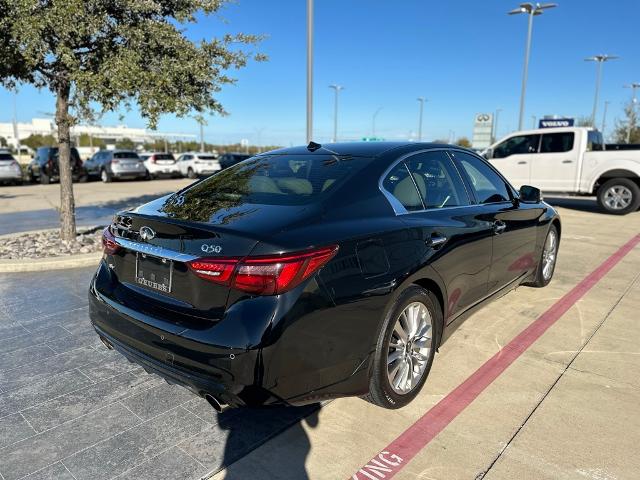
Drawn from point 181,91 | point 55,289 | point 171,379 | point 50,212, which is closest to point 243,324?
point 171,379

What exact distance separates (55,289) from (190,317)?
377cm

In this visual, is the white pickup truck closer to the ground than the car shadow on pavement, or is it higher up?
higher up

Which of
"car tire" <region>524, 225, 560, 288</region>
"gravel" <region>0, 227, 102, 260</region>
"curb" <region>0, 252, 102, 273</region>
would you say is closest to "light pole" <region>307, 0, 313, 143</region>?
"gravel" <region>0, 227, 102, 260</region>

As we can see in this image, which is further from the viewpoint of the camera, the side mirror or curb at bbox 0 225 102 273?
curb at bbox 0 225 102 273

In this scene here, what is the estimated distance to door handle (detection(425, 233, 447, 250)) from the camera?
3.11 m

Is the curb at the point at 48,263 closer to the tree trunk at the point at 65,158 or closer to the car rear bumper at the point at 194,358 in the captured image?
the tree trunk at the point at 65,158

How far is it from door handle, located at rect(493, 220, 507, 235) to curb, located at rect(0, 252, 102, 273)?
5086mm

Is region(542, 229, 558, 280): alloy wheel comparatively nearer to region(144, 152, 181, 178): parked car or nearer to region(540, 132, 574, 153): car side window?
region(540, 132, 574, 153): car side window

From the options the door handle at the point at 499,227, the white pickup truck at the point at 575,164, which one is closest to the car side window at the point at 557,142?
the white pickup truck at the point at 575,164

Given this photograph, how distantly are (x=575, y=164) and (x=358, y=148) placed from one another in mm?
11003

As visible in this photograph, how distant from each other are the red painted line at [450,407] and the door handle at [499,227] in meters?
0.93

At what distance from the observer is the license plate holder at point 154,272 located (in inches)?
102

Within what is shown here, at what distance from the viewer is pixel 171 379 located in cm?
257

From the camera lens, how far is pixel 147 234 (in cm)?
270
